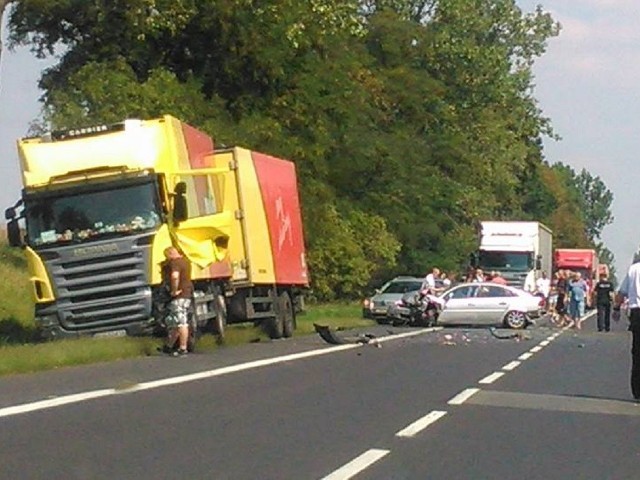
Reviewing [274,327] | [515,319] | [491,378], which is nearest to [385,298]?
[515,319]

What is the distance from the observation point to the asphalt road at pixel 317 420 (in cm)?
1089

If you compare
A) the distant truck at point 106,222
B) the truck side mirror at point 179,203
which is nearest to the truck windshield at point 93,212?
the distant truck at point 106,222

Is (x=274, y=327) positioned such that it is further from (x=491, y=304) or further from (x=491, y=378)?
(x=491, y=304)

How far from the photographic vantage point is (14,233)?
2506 centimetres

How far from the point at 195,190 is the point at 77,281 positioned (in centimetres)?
272

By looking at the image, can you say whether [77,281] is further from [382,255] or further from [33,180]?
[382,255]

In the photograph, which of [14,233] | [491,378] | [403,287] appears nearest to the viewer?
[491,378]

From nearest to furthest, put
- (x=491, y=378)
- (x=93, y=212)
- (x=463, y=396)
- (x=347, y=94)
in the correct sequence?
(x=463, y=396) < (x=491, y=378) < (x=93, y=212) < (x=347, y=94)

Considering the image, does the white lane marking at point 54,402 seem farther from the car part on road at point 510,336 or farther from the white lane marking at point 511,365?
the car part on road at point 510,336

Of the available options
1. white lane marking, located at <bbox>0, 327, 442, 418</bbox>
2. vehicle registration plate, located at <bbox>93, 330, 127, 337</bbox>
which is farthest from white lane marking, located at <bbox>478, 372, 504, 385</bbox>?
vehicle registration plate, located at <bbox>93, 330, 127, 337</bbox>

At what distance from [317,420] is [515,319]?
2964 centimetres

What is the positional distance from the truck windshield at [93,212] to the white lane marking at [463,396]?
8.38m

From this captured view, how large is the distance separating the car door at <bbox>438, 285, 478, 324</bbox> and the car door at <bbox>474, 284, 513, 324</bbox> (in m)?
0.15

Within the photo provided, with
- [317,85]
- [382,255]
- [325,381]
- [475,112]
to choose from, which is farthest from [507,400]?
[475,112]
